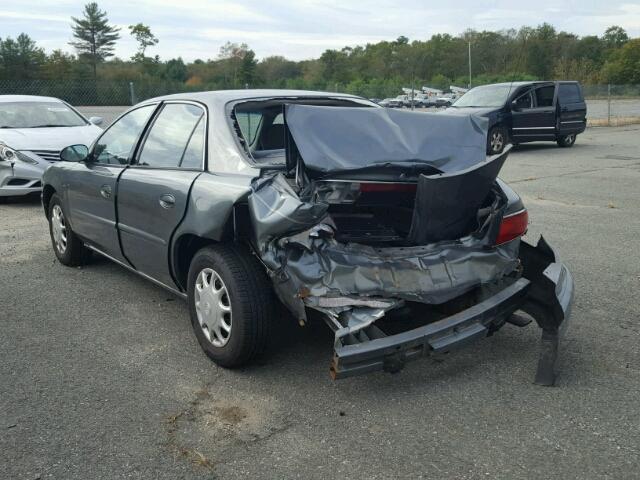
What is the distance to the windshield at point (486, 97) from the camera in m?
15.5

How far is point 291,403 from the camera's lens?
3289 millimetres

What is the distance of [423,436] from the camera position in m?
2.96

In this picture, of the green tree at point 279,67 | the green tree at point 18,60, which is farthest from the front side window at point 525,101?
→ the green tree at point 279,67

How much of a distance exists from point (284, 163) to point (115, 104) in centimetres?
1893

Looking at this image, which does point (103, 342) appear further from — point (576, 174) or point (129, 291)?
point (576, 174)

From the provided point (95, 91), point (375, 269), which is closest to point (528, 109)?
point (95, 91)

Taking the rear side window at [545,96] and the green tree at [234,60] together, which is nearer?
the rear side window at [545,96]

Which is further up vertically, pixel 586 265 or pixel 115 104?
pixel 115 104

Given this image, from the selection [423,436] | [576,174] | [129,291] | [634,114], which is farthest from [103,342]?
[634,114]

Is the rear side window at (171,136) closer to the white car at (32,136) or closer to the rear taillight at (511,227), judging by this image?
the rear taillight at (511,227)

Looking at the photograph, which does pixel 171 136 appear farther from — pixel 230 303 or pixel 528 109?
pixel 528 109

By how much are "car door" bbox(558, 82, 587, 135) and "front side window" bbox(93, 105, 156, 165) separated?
45.7 ft

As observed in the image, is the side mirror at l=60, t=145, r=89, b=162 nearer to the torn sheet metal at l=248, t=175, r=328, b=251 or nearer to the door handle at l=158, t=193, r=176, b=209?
the door handle at l=158, t=193, r=176, b=209

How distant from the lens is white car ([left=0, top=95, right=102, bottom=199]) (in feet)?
29.9
